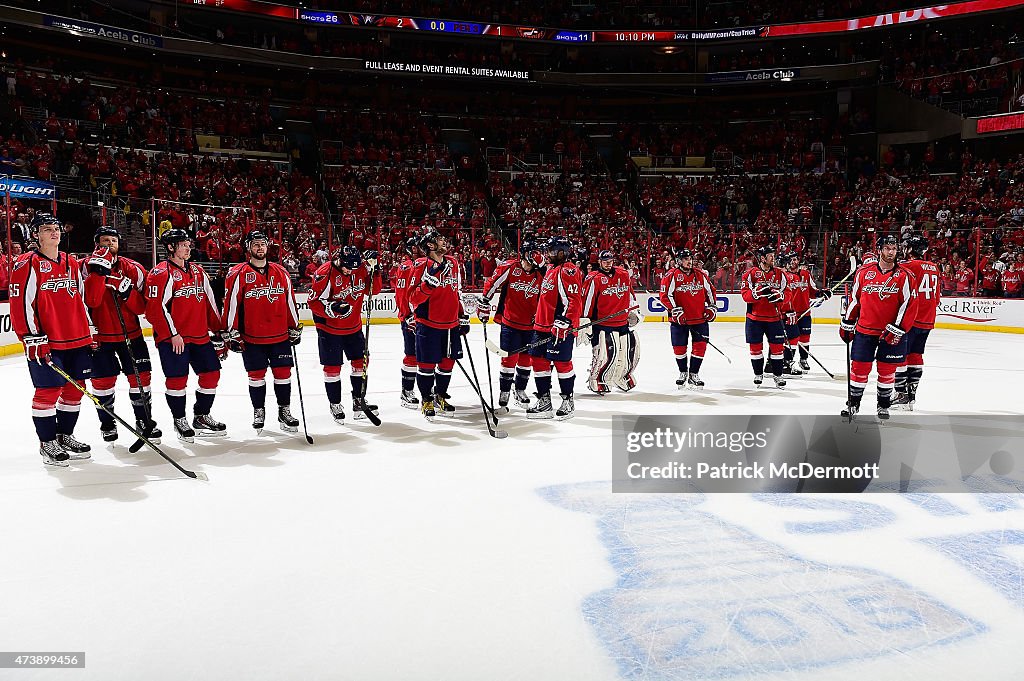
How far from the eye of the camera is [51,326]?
504 cm

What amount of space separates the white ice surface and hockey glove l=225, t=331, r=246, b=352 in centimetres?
91

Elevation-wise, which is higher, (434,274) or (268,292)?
(434,274)

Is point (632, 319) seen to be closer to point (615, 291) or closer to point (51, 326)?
point (615, 291)

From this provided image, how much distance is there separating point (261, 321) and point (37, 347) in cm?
161

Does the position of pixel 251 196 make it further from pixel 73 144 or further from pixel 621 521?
pixel 621 521

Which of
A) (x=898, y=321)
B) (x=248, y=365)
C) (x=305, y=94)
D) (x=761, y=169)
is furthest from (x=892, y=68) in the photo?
(x=248, y=365)

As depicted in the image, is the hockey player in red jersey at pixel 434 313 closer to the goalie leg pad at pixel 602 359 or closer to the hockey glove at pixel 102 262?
the goalie leg pad at pixel 602 359

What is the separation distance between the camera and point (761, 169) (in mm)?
26547

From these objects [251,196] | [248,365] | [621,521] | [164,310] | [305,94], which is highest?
[305,94]

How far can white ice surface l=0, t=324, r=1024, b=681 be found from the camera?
2.59 m

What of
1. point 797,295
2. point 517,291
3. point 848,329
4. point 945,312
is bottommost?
point 945,312

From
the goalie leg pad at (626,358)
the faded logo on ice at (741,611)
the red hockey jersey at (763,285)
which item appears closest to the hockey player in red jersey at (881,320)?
the red hockey jersey at (763,285)

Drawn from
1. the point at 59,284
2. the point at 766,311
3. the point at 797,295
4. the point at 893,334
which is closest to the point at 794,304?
the point at 797,295

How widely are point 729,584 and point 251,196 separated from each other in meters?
20.4
